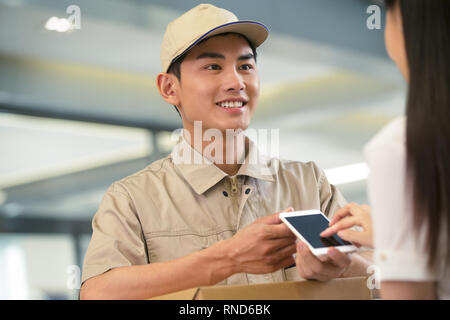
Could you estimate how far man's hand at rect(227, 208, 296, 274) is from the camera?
1.18m

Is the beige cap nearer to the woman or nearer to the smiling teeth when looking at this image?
the smiling teeth

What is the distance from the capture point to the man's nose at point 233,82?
1.48m

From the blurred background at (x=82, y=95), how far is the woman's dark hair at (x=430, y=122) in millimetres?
2733

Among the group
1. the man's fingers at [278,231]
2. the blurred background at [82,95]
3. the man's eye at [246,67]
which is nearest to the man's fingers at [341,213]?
the man's fingers at [278,231]

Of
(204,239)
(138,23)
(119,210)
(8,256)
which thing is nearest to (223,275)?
(204,239)

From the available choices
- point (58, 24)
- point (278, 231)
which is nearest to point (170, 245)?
point (278, 231)

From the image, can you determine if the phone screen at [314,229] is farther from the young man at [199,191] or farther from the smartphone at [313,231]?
the young man at [199,191]

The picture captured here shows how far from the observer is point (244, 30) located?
59.6 inches

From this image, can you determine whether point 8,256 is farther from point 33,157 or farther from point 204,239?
point 204,239

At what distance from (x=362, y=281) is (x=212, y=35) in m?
0.72

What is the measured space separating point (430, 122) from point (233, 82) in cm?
82

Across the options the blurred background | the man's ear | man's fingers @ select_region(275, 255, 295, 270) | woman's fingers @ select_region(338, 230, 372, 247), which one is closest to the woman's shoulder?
woman's fingers @ select_region(338, 230, 372, 247)

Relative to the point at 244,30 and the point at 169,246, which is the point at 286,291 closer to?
the point at 169,246

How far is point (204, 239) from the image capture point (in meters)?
1.43
